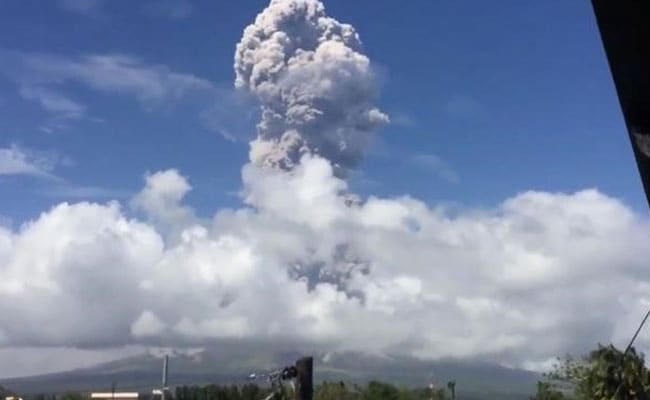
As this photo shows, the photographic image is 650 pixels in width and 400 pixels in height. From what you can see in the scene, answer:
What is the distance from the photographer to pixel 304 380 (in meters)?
15.1

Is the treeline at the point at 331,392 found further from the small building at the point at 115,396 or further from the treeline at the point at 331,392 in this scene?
the small building at the point at 115,396

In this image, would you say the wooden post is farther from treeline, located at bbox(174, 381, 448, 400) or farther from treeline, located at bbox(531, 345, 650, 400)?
treeline, located at bbox(174, 381, 448, 400)

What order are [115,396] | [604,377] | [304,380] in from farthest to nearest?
[115,396], [604,377], [304,380]

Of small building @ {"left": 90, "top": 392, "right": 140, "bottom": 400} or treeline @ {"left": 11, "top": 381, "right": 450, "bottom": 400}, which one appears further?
small building @ {"left": 90, "top": 392, "right": 140, "bottom": 400}

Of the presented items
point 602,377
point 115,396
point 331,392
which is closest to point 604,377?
point 602,377

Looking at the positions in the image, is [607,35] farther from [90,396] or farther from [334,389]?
[90,396]

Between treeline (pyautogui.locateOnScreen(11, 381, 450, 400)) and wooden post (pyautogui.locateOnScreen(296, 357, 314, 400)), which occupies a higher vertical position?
treeline (pyautogui.locateOnScreen(11, 381, 450, 400))

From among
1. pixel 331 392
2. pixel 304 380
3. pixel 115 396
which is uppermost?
pixel 115 396

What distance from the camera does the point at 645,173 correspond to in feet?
5.56

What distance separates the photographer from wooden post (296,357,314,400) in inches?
595

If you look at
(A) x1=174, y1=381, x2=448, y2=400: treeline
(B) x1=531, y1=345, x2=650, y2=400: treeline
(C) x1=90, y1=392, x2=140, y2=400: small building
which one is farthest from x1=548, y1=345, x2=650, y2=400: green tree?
(C) x1=90, y1=392, x2=140, y2=400: small building

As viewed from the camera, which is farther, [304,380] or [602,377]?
[602,377]

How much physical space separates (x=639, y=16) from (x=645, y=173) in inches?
9.5

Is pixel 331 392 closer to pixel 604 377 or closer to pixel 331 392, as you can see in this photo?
pixel 331 392
